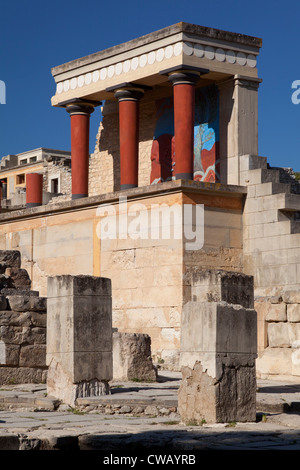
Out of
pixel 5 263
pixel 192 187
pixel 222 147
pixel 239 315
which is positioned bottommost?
pixel 239 315

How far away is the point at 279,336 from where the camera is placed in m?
14.9

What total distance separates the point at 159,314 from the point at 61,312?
6.81 meters

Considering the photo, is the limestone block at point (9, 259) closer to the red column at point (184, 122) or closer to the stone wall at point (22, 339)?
the stone wall at point (22, 339)

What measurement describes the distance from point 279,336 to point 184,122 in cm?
675

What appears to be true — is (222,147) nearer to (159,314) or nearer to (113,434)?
(159,314)

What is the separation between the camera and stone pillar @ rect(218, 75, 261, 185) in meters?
20.5

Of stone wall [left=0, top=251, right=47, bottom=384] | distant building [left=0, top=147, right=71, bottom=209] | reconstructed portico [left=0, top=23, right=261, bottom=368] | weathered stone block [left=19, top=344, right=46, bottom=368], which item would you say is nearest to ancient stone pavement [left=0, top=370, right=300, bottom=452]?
stone wall [left=0, top=251, right=47, bottom=384]

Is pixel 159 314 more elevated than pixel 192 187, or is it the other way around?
pixel 192 187

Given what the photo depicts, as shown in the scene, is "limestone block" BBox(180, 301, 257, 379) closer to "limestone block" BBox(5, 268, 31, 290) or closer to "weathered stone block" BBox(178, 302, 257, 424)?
"weathered stone block" BBox(178, 302, 257, 424)

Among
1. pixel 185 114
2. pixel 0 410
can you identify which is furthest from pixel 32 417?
pixel 185 114

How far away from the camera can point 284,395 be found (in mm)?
11656

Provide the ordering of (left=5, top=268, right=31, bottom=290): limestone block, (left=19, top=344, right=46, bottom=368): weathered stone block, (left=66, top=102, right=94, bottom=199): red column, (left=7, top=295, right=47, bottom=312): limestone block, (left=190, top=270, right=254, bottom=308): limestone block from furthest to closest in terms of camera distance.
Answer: (left=66, top=102, right=94, bottom=199): red column → (left=5, top=268, right=31, bottom=290): limestone block → (left=7, top=295, right=47, bottom=312): limestone block → (left=19, top=344, right=46, bottom=368): weathered stone block → (left=190, top=270, right=254, bottom=308): limestone block

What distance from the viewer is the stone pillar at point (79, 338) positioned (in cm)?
1160

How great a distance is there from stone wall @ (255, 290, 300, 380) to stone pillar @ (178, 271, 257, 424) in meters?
5.03
